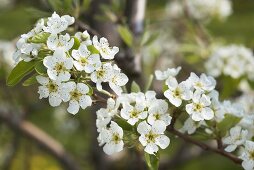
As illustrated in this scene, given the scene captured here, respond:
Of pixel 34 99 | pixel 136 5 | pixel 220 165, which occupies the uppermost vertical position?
pixel 136 5

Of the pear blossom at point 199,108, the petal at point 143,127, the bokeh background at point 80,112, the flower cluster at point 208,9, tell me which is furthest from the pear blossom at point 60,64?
the flower cluster at point 208,9

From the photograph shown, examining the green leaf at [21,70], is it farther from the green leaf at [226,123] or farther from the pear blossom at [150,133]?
the green leaf at [226,123]

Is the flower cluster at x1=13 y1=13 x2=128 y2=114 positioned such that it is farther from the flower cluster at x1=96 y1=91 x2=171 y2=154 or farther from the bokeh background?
the bokeh background

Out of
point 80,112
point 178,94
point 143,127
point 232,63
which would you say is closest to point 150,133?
point 143,127

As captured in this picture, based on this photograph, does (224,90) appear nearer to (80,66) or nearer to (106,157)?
(106,157)

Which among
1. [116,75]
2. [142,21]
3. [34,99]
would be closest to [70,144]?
[34,99]

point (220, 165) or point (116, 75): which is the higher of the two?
point (116, 75)

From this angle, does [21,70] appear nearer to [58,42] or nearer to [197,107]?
[58,42]
